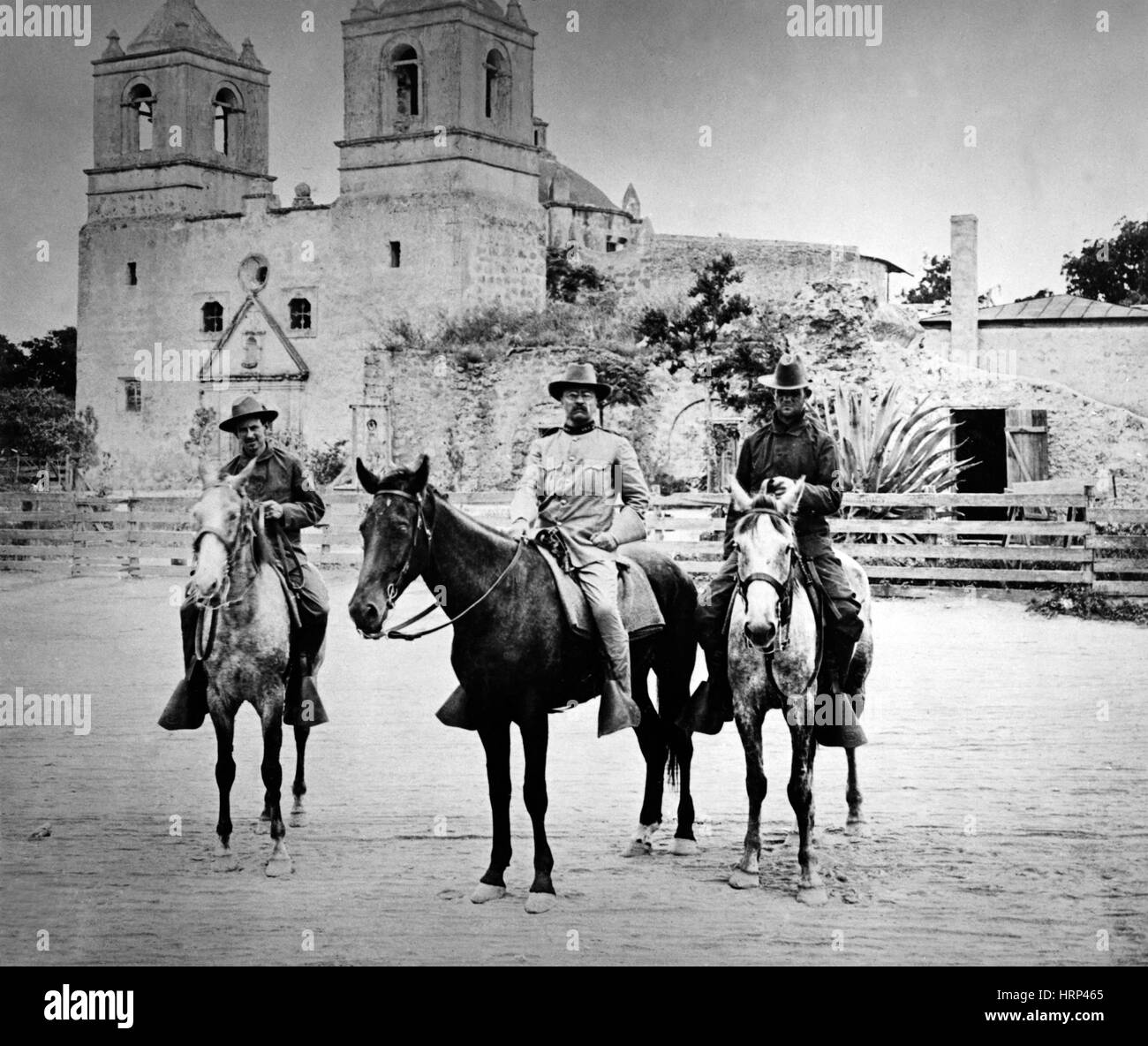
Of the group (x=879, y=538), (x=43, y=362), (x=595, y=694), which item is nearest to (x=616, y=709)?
(x=595, y=694)

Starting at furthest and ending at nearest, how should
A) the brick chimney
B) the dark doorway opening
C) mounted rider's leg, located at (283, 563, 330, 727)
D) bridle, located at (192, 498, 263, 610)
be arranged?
1. the brick chimney
2. the dark doorway opening
3. mounted rider's leg, located at (283, 563, 330, 727)
4. bridle, located at (192, 498, 263, 610)

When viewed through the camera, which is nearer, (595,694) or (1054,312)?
(595,694)

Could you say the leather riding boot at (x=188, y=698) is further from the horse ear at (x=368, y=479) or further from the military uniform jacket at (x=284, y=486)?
the horse ear at (x=368, y=479)

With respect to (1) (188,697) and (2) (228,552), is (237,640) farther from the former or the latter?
(1) (188,697)

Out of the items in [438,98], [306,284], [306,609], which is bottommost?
[306,609]

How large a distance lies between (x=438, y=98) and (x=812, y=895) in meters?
26.6

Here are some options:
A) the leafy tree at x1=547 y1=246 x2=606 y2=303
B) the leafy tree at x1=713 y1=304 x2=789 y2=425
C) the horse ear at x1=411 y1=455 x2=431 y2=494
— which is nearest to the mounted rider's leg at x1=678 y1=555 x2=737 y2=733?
the horse ear at x1=411 y1=455 x2=431 y2=494

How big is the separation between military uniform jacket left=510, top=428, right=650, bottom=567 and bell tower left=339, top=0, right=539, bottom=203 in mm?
21235

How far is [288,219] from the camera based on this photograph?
37375mm

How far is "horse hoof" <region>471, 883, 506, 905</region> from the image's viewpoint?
636 cm

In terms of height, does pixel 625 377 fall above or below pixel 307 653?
above

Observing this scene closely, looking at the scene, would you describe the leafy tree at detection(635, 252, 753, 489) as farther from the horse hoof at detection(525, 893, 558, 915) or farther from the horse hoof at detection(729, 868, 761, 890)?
the horse hoof at detection(525, 893, 558, 915)

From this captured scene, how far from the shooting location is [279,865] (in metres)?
6.77

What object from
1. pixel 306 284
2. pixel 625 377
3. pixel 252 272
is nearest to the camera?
pixel 625 377
